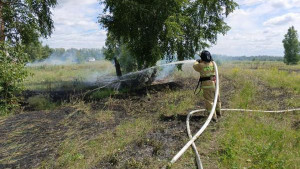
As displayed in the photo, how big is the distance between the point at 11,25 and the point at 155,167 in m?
10.6

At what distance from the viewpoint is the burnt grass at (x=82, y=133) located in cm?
438

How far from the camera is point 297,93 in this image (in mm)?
9828

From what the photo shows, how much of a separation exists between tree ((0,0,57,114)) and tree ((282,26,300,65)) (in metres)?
44.5

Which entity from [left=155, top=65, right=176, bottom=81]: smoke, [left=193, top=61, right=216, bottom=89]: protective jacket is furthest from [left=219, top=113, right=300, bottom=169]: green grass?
[left=155, top=65, right=176, bottom=81]: smoke

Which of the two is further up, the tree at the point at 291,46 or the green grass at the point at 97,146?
the tree at the point at 291,46

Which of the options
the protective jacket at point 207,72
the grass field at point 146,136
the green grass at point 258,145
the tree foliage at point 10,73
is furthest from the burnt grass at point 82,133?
the tree foliage at point 10,73

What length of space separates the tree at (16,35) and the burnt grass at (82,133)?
1.89m

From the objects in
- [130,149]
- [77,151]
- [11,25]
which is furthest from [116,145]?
[11,25]

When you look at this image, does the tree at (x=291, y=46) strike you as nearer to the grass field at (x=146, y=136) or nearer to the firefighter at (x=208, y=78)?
the grass field at (x=146, y=136)

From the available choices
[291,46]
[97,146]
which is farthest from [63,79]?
[291,46]

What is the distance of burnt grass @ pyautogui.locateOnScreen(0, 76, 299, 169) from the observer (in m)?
4.38

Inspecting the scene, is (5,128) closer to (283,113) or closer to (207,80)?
(207,80)

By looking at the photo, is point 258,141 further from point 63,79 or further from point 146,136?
point 63,79

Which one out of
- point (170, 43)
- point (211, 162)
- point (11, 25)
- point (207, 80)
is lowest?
point (211, 162)
